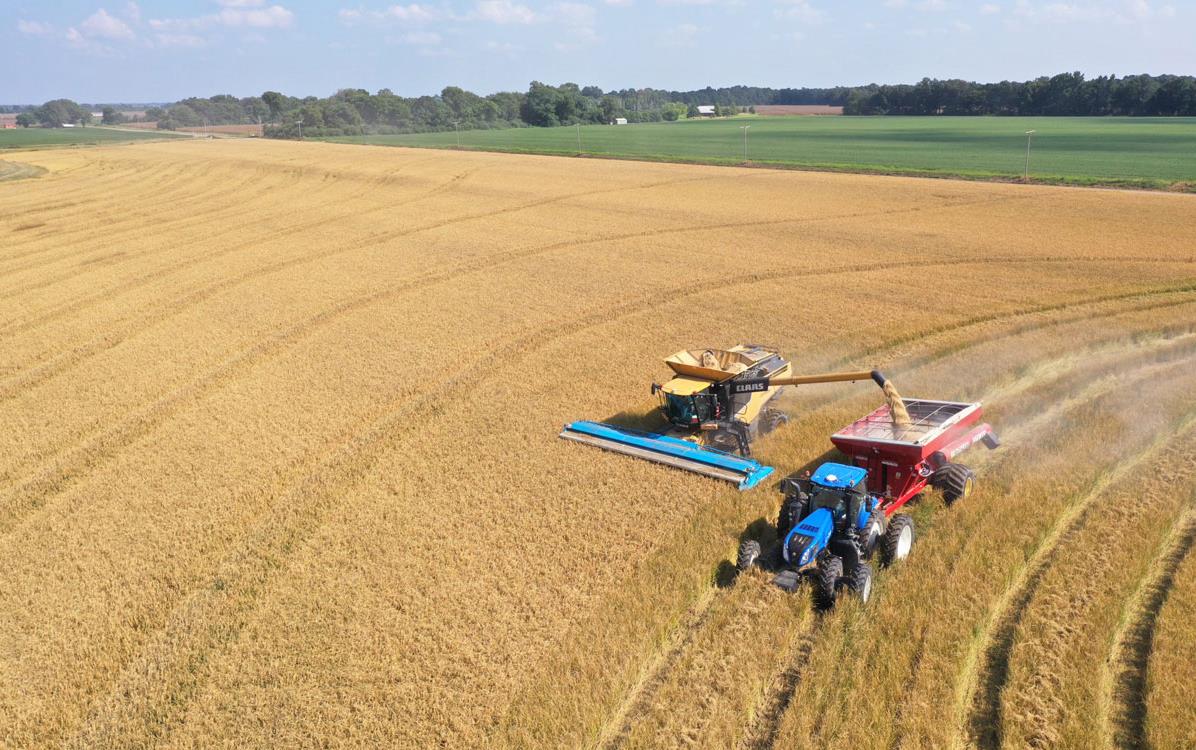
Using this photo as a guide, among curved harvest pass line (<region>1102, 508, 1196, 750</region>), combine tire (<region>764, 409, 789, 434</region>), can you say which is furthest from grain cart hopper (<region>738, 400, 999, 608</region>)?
curved harvest pass line (<region>1102, 508, 1196, 750</region>)

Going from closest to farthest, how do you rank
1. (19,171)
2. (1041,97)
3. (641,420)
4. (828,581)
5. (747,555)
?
1. (828,581)
2. (747,555)
3. (641,420)
4. (19,171)
5. (1041,97)

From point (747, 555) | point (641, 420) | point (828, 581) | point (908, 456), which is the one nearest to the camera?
point (828, 581)

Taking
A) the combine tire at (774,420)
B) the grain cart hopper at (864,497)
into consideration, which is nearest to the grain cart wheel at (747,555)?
the grain cart hopper at (864,497)

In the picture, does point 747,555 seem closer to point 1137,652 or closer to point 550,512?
point 550,512

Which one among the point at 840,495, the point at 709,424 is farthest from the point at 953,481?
the point at 709,424

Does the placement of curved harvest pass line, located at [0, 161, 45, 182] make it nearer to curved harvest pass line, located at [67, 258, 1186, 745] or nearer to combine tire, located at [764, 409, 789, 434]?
curved harvest pass line, located at [67, 258, 1186, 745]

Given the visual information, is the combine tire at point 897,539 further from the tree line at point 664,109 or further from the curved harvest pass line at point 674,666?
the tree line at point 664,109
